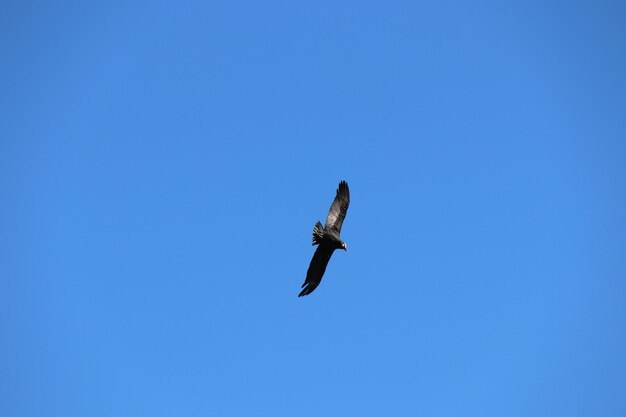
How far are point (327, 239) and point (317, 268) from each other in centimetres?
170

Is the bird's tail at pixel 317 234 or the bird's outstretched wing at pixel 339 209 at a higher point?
the bird's outstretched wing at pixel 339 209

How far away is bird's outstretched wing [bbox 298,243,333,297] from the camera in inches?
1601

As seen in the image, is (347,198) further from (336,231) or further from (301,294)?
(301,294)

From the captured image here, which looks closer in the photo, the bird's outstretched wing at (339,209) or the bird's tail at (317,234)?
the bird's tail at (317,234)

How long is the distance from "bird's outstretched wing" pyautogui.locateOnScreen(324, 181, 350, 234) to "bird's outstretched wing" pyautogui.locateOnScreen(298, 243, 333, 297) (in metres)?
0.97

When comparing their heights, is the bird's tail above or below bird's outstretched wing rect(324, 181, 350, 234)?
below

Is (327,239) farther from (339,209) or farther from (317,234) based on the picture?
(339,209)

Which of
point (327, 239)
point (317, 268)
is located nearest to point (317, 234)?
point (327, 239)

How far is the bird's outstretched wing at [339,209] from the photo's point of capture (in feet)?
134

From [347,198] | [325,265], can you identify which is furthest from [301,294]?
[347,198]

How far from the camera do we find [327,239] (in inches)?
1585

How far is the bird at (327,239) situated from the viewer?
40.2m

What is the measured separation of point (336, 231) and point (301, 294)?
328cm

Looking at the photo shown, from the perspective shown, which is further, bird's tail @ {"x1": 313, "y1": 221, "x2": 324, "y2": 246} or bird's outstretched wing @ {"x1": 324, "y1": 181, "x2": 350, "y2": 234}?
bird's outstretched wing @ {"x1": 324, "y1": 181, "x2": 350, "y2": 234}
